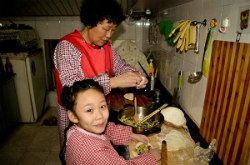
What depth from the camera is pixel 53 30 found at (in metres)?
3.09

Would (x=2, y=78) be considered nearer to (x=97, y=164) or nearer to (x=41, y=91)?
(x=41, y=91)

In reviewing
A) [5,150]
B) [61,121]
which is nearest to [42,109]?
[5,150]

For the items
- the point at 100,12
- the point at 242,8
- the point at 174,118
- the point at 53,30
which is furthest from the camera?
the point at 53,30

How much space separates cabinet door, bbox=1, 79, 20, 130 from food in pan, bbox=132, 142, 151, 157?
2282 millimetres

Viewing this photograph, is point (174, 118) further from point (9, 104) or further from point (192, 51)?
point (9, 104)

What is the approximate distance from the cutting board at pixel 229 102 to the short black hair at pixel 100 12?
2.05ft

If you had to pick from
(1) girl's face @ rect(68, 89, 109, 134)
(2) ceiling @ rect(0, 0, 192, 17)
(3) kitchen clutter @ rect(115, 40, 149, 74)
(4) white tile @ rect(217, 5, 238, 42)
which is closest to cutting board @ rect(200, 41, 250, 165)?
(4) white tile @ rect(217, 5, 238, 42)

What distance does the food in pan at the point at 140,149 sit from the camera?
0.97 metres

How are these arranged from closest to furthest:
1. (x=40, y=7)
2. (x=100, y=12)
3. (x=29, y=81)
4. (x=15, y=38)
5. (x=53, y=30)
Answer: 1. (x=100, y=12)
2. (x=15, y=38)
3. (x=40, y=7)
4. (x=29, y=81)
5. (x=53, y=30)

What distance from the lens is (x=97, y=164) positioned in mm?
798

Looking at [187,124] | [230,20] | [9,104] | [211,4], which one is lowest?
[9,104]

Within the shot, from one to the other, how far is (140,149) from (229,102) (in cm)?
52

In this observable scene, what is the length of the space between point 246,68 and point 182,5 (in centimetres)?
87

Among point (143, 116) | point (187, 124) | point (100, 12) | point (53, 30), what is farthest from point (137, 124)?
point (53, 30)
